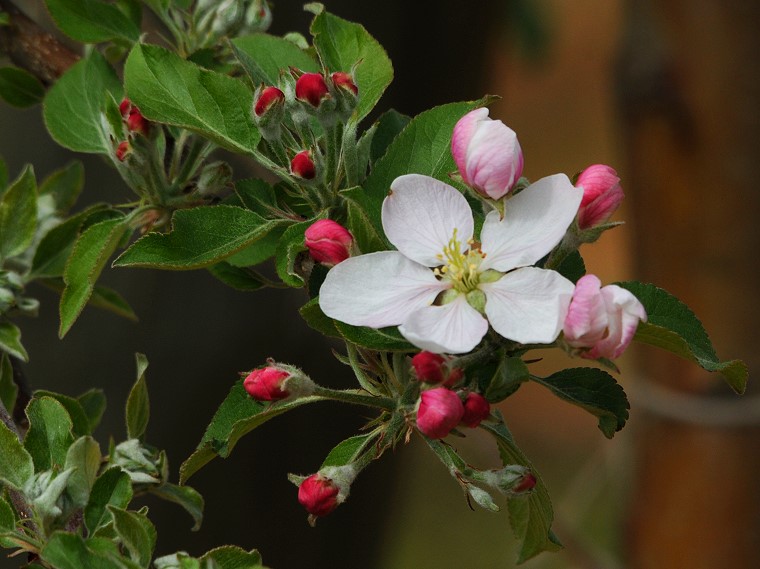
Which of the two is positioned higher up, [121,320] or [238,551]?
[238,551]

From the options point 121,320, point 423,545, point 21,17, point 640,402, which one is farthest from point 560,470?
point 21,17

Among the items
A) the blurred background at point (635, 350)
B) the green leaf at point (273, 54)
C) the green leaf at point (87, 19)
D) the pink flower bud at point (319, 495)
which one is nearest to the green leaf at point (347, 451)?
the pink flower bud at point (319, 495)

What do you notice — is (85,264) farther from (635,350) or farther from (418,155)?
(635,350)

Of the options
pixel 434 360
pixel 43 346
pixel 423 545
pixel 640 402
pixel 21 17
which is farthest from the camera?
pixel 423 545

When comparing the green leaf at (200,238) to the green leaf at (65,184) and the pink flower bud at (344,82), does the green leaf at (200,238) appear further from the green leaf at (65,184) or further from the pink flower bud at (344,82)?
the green leaf at (65,184)

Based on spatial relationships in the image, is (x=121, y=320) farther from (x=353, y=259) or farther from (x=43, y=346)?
(x=353, y=259)

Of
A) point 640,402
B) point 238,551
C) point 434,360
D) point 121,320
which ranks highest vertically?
point 434,360

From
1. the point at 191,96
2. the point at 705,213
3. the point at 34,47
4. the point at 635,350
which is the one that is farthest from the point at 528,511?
the point at 635,350
